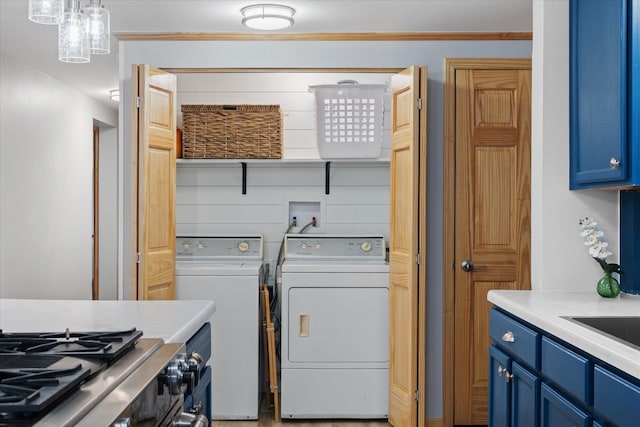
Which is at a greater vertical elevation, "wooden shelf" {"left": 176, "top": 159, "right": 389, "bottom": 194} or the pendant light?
the pendant light

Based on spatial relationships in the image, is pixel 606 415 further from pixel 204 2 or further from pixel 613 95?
pixel 204 2

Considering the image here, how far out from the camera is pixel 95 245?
21.8 ft

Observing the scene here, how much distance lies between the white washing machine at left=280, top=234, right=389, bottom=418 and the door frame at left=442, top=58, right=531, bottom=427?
1.11ft

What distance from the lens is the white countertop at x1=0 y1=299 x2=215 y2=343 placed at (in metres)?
1.81

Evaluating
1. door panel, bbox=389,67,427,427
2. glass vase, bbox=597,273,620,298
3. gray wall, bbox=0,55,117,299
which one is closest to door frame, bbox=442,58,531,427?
door panel, bbox=389,67,427,427

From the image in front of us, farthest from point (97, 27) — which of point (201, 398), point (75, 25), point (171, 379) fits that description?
point (201, 398)

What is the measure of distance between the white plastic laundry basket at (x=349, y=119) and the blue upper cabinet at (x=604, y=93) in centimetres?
146

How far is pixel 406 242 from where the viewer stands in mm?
3520

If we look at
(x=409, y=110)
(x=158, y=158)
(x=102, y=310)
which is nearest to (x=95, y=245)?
(x=158, y=158)

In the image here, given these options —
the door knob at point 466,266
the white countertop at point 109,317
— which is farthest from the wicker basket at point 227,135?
the white countertop at point 109,317

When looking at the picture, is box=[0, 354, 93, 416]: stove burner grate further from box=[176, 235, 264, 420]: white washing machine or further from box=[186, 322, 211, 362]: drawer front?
box=[176, 235, 264, 420]: white washing machine

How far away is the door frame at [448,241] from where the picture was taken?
3.63m

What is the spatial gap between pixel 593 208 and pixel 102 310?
197 cm

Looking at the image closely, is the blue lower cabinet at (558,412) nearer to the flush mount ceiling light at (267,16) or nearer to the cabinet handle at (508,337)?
the cabinet handle at (508,337)
